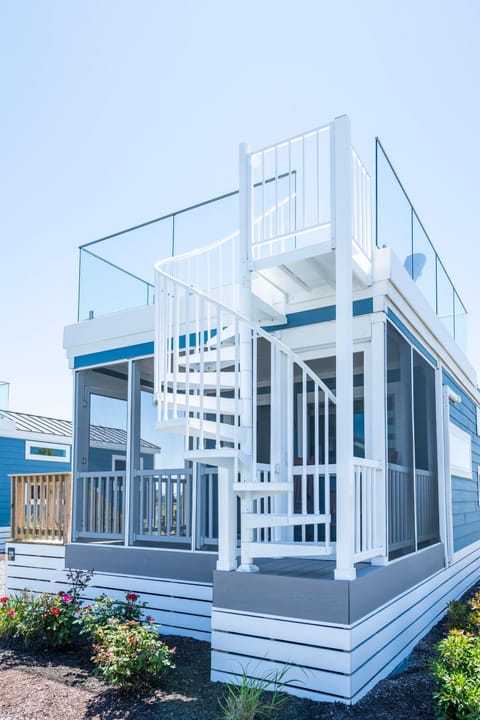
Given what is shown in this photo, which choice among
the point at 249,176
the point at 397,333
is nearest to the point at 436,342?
the point at 397,333

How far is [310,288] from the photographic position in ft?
16.6

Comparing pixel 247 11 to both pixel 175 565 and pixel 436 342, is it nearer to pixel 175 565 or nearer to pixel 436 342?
pixel 436 342

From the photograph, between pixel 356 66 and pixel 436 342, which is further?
pixel 356 66

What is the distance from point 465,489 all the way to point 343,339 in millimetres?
5542

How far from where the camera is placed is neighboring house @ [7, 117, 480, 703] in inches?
153

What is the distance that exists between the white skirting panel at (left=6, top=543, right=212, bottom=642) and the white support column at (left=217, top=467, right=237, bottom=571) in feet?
4.21

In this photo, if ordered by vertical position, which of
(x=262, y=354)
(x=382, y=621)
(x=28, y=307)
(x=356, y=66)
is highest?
(x=356, y=66)

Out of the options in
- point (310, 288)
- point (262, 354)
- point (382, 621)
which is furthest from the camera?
point (262, 354)

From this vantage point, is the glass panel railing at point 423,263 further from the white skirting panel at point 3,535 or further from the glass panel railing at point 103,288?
the white skirting panel at point 3,535

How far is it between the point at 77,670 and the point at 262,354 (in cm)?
331

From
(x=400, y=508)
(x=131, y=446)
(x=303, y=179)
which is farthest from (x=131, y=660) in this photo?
(x=303, y=179)

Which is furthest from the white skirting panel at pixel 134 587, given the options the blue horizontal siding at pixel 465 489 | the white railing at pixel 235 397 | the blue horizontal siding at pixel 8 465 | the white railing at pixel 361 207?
the blue horizontal siding at pixel 8 465

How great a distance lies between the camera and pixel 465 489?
8.52m

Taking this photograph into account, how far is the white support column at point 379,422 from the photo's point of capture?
14.5 feet
